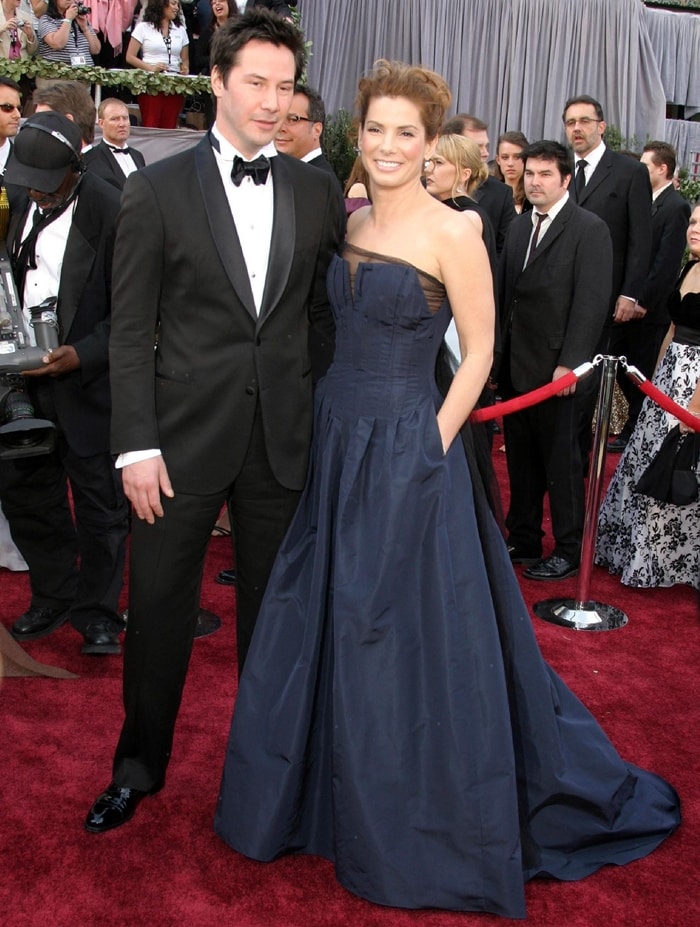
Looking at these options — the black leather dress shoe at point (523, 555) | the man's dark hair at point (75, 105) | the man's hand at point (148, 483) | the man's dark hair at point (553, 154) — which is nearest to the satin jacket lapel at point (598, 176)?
the man's dark hair at point (553, 154)

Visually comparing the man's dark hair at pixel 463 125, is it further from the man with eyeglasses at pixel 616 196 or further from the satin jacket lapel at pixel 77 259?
the satin jacket lapel at pixel 77 259

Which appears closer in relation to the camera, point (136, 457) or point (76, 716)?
point (136, 457)

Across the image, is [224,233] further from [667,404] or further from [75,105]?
[667,404]

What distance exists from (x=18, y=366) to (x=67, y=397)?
31 centimetres

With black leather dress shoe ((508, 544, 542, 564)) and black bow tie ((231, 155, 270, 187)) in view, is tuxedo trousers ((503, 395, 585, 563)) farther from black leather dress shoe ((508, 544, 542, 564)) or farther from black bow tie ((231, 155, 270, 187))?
black bow tie ((231, 155, 270, 187))

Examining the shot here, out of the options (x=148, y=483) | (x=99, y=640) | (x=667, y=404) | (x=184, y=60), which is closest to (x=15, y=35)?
(x=184, y=60)

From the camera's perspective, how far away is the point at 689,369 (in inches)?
179

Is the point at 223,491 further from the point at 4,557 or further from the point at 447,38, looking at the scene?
the point at 447,38

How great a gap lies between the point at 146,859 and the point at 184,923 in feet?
0.86

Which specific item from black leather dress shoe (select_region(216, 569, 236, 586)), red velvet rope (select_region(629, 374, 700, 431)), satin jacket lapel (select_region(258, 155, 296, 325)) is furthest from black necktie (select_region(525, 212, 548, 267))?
satin jacket lapel (select_region(258, 155, 296, 325))

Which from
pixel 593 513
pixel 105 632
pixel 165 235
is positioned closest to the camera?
pixel 165 235

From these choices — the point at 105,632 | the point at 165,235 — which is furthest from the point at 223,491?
the point at 105,632

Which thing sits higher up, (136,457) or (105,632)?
(136,457)

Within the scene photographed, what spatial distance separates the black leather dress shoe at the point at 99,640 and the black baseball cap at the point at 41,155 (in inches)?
59.9
